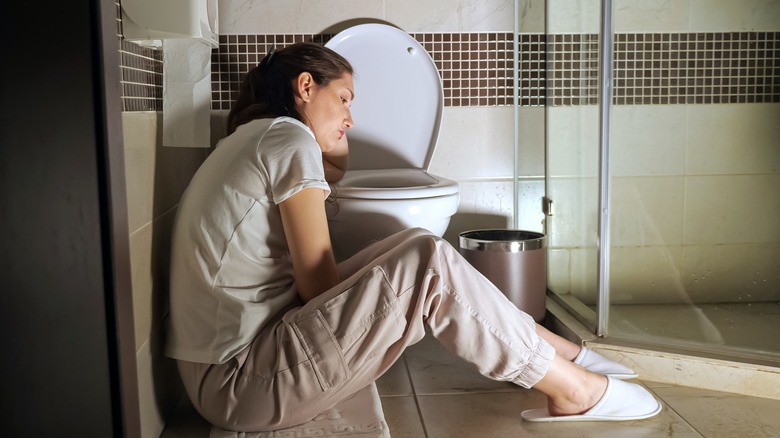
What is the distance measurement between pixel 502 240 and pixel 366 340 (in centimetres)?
100

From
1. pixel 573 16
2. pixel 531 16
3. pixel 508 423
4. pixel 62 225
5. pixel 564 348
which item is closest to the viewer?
pixel 62 225

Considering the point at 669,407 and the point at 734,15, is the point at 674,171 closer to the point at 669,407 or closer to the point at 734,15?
the point at 734,15

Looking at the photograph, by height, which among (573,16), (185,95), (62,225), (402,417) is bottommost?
(402,417)

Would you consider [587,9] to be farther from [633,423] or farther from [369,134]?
[633,423]

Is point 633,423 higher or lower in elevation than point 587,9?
lower

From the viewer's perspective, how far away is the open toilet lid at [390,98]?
255 centimetres

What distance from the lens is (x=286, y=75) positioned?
1.78 meters

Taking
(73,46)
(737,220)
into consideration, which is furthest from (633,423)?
(73,46)

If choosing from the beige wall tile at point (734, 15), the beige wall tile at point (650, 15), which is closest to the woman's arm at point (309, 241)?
the beige wall tile at point (650, 15)

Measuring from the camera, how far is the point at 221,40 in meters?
2.60

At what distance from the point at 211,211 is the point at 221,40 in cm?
118

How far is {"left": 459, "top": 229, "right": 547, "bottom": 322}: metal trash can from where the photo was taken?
2291 millimetres

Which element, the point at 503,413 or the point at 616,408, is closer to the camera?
the point at 616,408

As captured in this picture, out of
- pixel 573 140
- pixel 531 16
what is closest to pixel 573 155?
pixel 573 140
